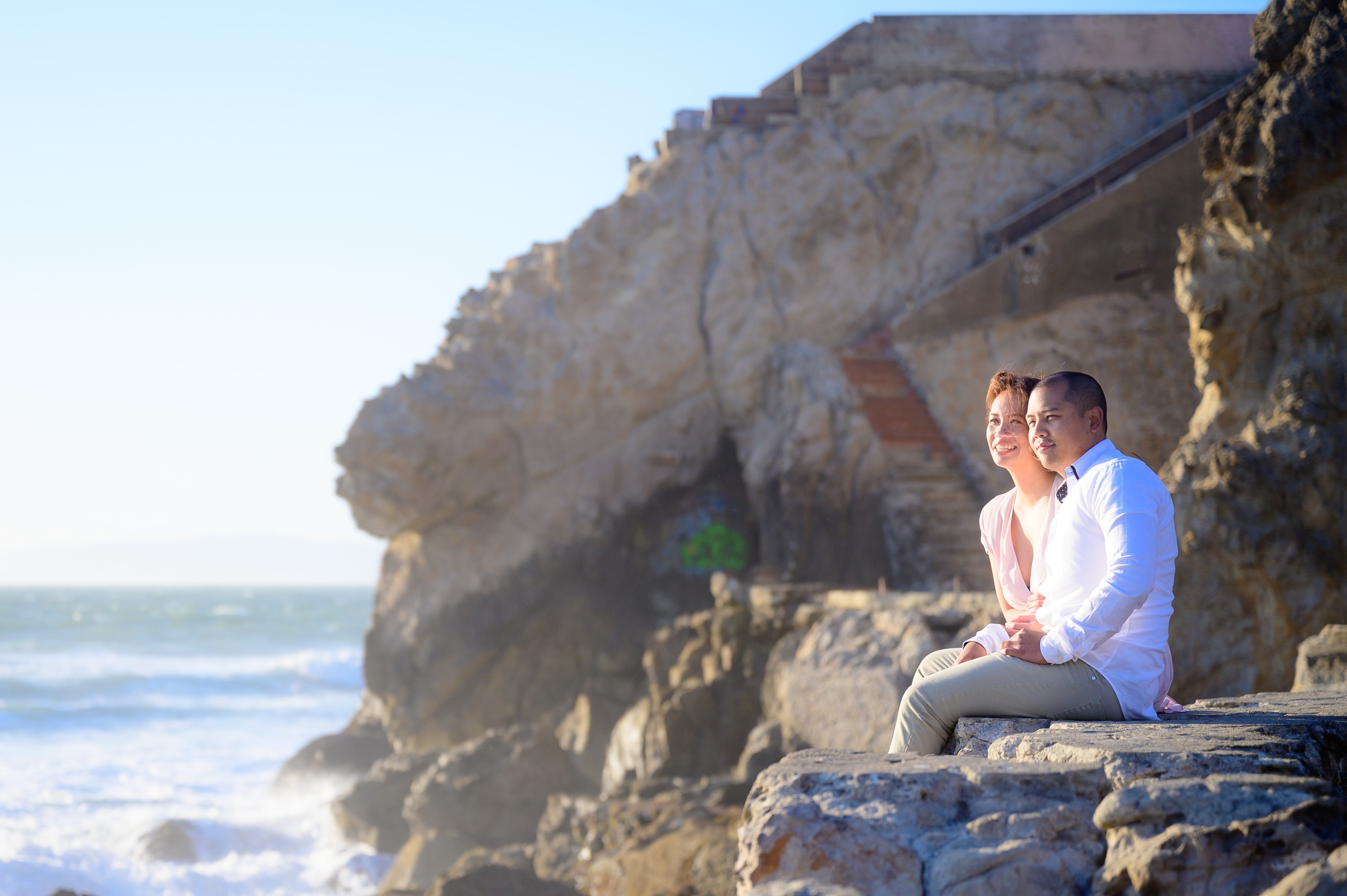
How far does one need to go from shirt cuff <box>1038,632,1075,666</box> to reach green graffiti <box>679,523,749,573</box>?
10.9 meters

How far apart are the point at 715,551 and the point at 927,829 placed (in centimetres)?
1158

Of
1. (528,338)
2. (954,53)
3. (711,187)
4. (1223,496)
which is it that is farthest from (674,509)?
(1223,496)

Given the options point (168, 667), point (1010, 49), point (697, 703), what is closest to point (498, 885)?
point (697, 703)

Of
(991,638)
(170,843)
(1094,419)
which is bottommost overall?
(170,843)

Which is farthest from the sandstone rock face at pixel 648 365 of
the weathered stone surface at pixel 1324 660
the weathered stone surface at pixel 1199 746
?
the weathered stone surface at pixel 1199 746

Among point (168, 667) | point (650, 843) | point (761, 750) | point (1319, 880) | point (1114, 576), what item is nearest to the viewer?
point (1319, 880)

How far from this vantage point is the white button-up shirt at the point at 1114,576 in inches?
98.2

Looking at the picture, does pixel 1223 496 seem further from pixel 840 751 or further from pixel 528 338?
pixel 528 338

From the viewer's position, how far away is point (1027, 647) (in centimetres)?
264

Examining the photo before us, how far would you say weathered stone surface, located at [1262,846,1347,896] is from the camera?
1.54 meters

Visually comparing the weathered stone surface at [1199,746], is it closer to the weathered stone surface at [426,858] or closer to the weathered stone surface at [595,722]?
the weathered stone surface at [426,858]

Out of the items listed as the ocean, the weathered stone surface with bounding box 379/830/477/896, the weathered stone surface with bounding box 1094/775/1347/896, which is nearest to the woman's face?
the weathered stone surface with bounding box 1094/775/1347/896

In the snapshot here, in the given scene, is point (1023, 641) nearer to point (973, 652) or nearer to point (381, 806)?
point (973, 652)

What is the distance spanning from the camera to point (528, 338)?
13594 millimetres
